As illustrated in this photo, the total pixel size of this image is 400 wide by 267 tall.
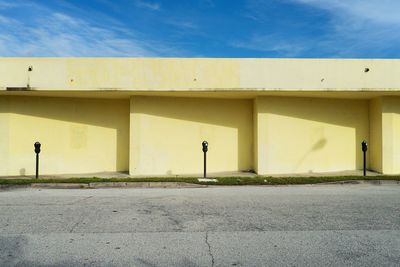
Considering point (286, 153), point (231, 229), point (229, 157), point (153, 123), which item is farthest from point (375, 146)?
point (231, 229)

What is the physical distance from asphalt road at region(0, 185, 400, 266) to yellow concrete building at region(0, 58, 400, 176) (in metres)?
5.96

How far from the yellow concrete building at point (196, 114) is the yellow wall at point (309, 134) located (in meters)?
0.04

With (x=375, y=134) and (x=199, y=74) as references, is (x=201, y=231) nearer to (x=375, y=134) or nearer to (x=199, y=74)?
(x=199, y=74)

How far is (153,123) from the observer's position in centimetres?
1451

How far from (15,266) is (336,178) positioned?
1021 centimetres

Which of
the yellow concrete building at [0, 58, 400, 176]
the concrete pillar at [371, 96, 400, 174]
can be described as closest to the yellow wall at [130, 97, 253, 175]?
the yellow concrete building at [0, 58, 400, 176]

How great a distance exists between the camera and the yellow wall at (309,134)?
14432 millimetres

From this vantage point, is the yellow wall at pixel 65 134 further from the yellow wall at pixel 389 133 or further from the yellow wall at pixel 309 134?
the yellow wall at pixel 389 133

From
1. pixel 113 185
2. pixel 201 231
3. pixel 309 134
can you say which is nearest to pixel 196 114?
pixel 309 134

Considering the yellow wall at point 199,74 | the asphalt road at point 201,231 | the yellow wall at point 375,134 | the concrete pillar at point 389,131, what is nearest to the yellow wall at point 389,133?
the concrete pillar at point 389,131

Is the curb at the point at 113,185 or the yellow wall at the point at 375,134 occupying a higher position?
the yellow wall at the point at 375,134

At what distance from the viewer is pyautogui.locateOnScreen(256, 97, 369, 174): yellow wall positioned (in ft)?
47.3

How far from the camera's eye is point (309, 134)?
1491cm

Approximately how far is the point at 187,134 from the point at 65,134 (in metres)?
4.76
